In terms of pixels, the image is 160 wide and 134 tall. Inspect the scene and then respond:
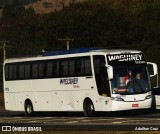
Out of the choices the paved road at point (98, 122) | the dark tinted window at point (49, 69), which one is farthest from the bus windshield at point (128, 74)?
the dark tinted window at point (49, 69)

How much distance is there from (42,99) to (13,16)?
128001 mm

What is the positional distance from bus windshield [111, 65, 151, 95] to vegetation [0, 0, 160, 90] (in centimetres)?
5245

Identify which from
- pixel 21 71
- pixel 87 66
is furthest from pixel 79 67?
pixel 21 71

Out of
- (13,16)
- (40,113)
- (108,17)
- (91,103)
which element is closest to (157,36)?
(108,17)

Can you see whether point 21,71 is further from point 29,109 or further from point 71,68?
point 71,68

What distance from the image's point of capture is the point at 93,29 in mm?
97812

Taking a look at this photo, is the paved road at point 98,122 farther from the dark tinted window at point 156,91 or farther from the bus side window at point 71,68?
the bus side window at point 71,68

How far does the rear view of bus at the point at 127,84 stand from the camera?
101ft

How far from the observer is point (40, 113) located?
130ft

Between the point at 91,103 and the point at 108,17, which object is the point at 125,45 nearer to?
the point at 108,17

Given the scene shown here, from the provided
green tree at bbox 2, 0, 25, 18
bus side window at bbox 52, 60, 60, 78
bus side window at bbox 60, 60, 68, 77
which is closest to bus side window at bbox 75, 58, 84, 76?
bus side window at bbox 60, 60, 68, 77

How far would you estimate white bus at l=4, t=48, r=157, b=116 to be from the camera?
102ft

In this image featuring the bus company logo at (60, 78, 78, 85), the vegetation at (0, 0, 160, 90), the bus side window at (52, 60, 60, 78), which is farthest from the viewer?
the vegetation at (0, 0, 160, 90)

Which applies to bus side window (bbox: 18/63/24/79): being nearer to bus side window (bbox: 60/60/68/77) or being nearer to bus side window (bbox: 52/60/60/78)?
bus side window (bbox: 52/60/60/78)
